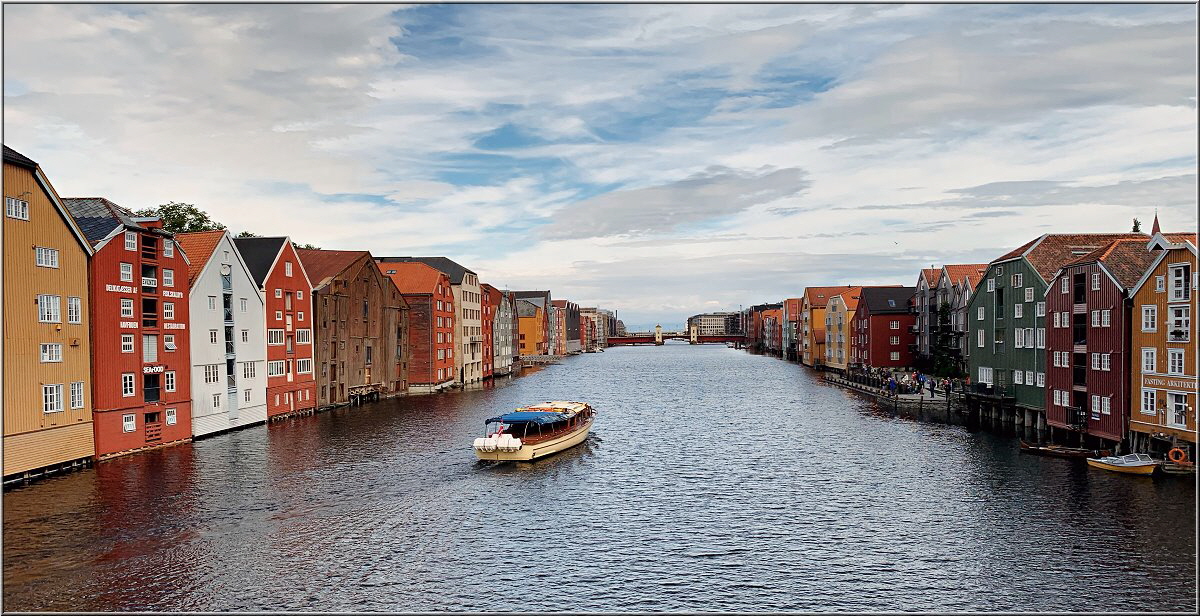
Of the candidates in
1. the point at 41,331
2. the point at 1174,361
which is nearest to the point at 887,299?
the point at 1174,361

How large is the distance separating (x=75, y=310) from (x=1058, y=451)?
62.3 metres

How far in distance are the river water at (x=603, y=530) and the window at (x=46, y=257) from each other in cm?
1237

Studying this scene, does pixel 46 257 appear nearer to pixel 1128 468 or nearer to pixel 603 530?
pixel 603 530

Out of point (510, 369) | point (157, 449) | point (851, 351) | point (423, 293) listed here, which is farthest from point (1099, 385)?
point (510, 369)

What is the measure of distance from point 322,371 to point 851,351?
299 ft

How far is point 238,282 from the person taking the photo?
66.8 m

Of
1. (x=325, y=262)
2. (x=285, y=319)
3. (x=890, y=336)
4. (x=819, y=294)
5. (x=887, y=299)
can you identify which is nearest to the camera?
(x=285, y=319)

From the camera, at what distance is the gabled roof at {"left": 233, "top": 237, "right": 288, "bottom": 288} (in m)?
71.9

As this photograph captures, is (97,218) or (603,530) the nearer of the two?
(603,530)

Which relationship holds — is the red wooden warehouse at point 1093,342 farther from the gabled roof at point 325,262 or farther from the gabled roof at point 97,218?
the gabled roof at point 325,262

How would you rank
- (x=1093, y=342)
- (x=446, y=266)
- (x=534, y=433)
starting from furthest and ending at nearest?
(x=446, y=266) → (x=534, y=433) → (x=1093, y=342)

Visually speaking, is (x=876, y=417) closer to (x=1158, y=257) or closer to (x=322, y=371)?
(x=1158, y=257)

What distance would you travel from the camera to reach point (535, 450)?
53.5 metres

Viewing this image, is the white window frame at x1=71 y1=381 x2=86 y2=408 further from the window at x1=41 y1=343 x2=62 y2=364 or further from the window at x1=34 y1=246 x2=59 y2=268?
the window at x1=34 y1=246 x2=59 y2=268
